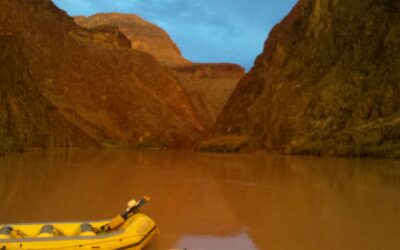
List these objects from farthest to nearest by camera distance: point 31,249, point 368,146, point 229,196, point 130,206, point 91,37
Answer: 1. point 91,37
2. point 368,146
3. point 229,196
4. point 130,206
5. point 31,249

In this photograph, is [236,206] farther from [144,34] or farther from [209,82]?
[144,34]

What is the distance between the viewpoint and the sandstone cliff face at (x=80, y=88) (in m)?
53.6

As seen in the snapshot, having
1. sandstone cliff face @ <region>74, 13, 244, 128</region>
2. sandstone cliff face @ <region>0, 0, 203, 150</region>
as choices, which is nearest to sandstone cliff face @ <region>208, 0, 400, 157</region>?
sandstone cliff face @ <region>0, 0, 203, 150</region>

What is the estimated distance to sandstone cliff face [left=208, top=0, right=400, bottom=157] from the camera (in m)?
36.0

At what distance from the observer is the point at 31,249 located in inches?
241

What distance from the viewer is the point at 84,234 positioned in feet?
23.3

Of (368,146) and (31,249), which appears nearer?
(31,249)

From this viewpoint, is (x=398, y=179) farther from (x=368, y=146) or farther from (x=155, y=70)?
(x=155, y=70)

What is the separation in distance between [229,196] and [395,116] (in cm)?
2438

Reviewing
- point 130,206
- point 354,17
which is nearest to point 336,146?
point 354,17

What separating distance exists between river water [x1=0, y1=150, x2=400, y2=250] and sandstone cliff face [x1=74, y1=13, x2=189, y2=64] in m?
127

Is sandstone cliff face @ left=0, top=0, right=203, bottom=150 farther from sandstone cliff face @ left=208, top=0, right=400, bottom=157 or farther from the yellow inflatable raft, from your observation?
the yellow inflatable raft

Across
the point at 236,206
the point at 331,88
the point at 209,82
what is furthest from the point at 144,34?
the point at 236,206

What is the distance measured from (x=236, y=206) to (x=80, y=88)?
6969 centimetres
